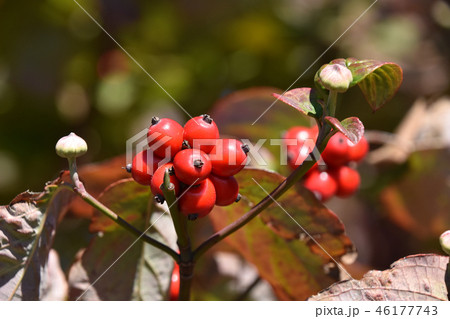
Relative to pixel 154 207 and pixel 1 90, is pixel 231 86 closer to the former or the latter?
pixel 1 90

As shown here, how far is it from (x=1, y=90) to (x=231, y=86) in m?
1.08

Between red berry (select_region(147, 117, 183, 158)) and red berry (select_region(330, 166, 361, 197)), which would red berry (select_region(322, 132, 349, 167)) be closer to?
red berry (select_region(330, 166, 361, 197))

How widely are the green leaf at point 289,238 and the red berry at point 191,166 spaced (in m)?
0.29

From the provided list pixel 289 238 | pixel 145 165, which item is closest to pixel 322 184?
pixel 289 238

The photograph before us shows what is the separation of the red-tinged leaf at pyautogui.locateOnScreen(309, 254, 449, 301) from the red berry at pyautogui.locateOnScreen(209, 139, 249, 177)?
0.31 metres

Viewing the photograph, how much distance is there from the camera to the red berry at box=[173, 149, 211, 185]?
3.50 ft

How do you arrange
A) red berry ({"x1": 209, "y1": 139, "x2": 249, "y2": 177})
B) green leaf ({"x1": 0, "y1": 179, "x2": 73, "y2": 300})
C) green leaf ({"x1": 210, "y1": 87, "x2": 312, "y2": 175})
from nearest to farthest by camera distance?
red berry ({"x1": 209, "y1": 139, "x2": 249, "y2": 177}) < green leaf ({"x1": 0, "y1": 179, "x2": 73, "y2": 300}) < green leaf ({"x1": 210, "y1": 87, "x2": 312, "y2": 175})

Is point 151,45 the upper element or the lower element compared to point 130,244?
upper

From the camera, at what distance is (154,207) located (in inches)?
58.3

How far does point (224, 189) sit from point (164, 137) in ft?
0.54

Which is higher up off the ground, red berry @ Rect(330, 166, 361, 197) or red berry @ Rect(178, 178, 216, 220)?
red berry @ Rect(330, 166, 361, 197)

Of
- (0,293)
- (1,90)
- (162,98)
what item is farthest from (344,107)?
(0,293)

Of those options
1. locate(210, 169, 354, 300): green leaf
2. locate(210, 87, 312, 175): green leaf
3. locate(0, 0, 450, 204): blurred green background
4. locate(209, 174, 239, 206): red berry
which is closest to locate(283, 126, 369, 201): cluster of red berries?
locate(210, 87, 312, 175): green leaf

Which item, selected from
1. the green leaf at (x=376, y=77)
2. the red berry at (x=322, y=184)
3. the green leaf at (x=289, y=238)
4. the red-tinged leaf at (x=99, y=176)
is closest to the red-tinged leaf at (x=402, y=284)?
the green leaf at (x=289, y=238)
